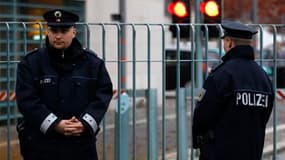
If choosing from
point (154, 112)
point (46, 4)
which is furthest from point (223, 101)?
point (46, 4)

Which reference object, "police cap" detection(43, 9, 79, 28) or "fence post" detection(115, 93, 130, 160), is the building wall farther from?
"police cap" detection(43, 9, 79, 28)

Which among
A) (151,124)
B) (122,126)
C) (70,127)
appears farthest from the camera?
(151,124)

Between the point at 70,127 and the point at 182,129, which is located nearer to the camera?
the point at 70,127

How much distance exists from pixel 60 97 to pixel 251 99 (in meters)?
1.44

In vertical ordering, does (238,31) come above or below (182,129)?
above

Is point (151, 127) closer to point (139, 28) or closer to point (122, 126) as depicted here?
point (122, 126)

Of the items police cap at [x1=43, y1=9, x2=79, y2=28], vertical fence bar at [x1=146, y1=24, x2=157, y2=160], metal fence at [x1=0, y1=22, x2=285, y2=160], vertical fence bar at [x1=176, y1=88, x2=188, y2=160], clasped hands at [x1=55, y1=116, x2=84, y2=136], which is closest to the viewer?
clasped hands at [x1=55, y1=116, x2=84, y2=136]

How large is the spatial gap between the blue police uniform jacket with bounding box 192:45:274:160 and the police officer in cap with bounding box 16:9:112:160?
0.78 metres

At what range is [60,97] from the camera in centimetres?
534

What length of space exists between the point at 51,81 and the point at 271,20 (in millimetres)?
46992

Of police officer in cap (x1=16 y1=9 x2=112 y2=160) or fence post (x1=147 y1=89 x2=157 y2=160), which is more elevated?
police officer in cap (x1=16 y1=9 x2=112 y2=160)

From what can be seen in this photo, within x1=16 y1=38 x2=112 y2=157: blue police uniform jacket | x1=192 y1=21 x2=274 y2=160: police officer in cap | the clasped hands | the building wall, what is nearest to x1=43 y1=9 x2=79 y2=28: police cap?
x1=16 y1=38 x2=112 y2=157: blue police uniform jacket

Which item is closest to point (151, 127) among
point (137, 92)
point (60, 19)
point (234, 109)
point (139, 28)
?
point (137, 92)

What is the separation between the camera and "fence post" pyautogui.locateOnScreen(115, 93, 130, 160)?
7.72 meters
